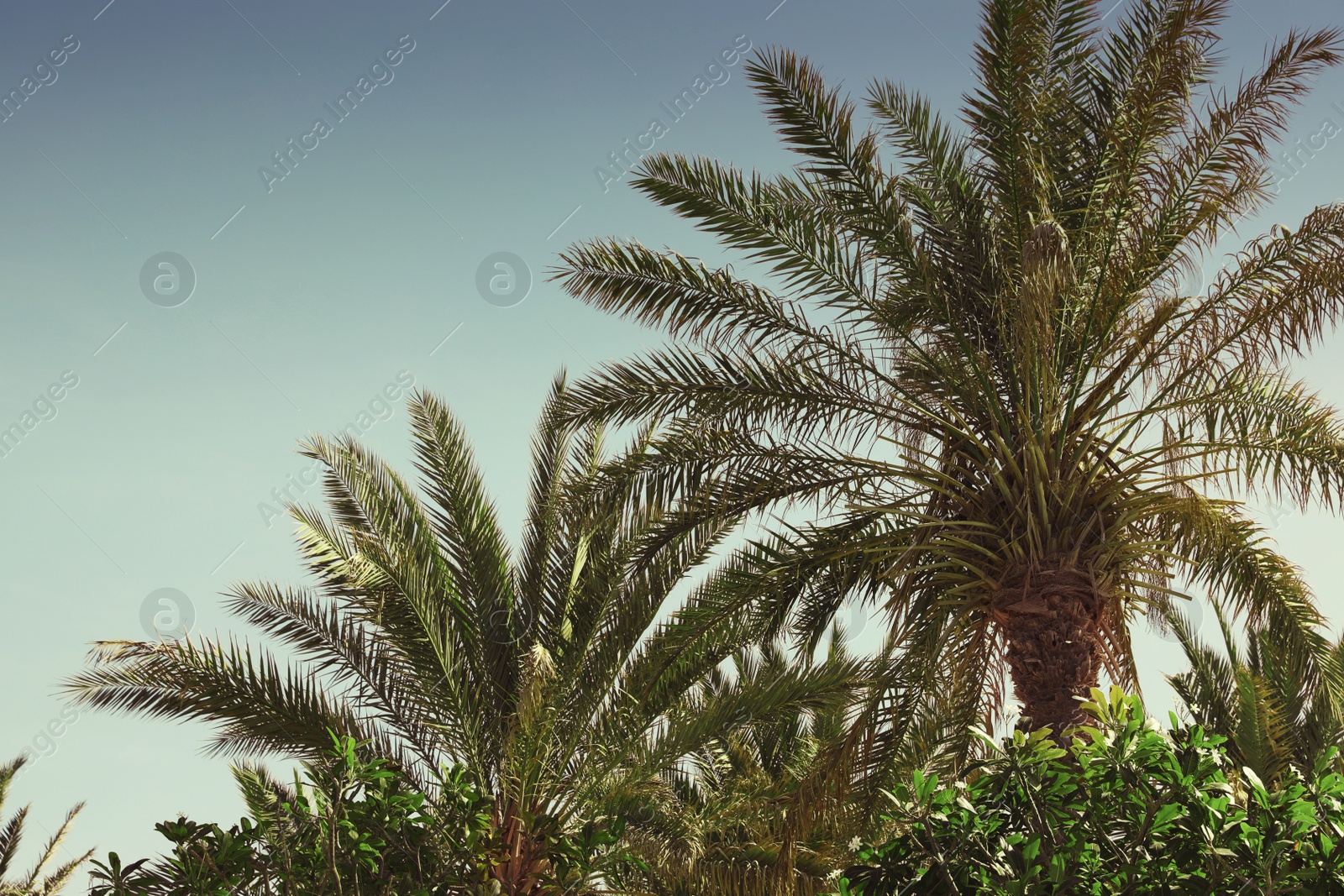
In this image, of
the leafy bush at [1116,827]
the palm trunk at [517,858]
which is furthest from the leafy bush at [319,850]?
the palm trunk at [517,858]

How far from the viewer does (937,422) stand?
24.7 ft

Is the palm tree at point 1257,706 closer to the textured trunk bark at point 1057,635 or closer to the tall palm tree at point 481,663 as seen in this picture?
the textured trunk bark at point 1057,635

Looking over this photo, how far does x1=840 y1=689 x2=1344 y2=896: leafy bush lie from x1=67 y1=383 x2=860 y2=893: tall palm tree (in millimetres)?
4834

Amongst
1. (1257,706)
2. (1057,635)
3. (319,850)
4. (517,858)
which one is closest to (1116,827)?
(319,850)

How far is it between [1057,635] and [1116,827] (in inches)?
151

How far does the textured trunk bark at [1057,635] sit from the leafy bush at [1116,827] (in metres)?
3.53

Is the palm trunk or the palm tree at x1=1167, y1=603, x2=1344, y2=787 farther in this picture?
the palm tree at x1=1167, y1=603, x2=1344, y2=787

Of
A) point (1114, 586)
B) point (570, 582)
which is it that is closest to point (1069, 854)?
point (1114, 586)

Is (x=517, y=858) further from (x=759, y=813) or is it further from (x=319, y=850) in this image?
(x=319, y=850)

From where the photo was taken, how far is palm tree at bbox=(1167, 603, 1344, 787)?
37.9ft

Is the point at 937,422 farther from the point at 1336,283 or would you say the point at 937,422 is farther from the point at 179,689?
the point at 179,689

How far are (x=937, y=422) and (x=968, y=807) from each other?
451 cm

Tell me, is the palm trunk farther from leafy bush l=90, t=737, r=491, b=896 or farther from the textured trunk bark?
the textured trunk bark

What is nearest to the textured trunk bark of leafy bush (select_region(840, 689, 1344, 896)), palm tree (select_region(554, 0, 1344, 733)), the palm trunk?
palm tree (select_region(554, 0, 1344, 733))
